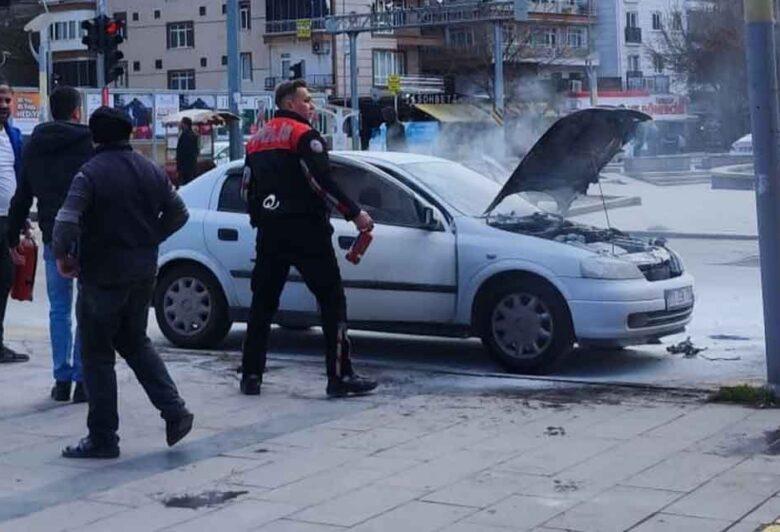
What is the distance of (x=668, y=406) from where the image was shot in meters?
8.77

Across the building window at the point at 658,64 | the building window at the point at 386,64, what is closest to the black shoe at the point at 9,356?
the building window at the point at 658,64

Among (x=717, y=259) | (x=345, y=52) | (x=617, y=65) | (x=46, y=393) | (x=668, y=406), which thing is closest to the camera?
(x=668, y=406)

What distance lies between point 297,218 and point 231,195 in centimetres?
239

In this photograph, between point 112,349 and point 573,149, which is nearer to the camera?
point 112,349

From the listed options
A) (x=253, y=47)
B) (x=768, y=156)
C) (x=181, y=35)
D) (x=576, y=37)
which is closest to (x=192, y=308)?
(x=768, y=156)

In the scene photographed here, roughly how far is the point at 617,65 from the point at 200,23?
35.0 metres

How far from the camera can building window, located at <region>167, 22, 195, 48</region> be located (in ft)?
245

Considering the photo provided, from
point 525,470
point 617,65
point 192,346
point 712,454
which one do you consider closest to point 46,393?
point 192,346

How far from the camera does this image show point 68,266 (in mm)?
7496

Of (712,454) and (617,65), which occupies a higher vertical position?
(617,65)

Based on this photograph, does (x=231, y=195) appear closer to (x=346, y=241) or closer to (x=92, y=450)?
(x=346, y=241)

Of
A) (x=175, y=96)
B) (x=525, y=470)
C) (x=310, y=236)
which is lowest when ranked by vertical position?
(x=525, y=470)

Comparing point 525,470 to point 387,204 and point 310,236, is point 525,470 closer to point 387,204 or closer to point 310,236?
point 310,236

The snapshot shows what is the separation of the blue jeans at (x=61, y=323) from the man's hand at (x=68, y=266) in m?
1.39
